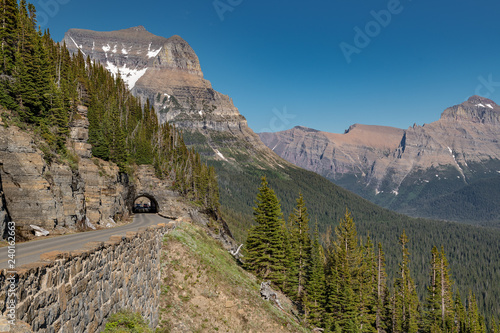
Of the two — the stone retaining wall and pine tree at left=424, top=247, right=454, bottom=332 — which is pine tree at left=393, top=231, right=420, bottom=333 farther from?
the stone retaining wall

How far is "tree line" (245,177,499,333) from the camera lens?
4284cm

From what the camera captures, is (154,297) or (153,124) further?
(153,124)

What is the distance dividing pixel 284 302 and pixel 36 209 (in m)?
31.2

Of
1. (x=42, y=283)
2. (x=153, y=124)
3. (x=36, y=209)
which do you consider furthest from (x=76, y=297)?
(x=153, y=124)

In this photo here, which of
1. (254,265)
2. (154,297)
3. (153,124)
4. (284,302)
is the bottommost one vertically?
(284,302)

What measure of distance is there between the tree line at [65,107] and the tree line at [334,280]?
26.8 m

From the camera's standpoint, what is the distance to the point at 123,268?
40.7 feet

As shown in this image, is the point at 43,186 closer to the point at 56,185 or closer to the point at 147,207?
the point at 56,185

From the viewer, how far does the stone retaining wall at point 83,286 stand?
6.73 meters

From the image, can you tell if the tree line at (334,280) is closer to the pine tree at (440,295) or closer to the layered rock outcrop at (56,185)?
the pine tree at (440,295)

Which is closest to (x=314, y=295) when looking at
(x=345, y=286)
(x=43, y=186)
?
(x=345, y=286)

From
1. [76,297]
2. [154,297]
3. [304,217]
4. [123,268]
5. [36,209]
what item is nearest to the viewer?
[76,297]

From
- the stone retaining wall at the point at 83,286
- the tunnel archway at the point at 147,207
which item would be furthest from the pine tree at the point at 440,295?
the stone retaining wall at the point at 83,286

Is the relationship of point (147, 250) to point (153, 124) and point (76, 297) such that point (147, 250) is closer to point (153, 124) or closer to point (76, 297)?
point (76, 297)
